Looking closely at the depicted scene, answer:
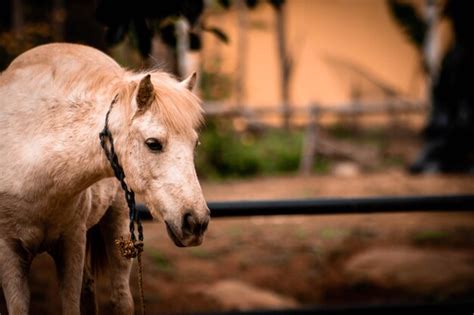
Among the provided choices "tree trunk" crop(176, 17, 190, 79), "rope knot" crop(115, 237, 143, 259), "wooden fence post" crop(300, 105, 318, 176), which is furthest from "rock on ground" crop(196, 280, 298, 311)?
"wooden fence post" crop(300, 105, 318, 176)

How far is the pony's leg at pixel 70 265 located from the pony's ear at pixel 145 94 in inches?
23.5

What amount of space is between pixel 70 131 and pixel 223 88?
9.74 metres

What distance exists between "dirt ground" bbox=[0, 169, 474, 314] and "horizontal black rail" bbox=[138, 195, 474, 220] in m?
1.63

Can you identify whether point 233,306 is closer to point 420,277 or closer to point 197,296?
point 197,296

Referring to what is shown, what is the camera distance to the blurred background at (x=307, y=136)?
5.35 m

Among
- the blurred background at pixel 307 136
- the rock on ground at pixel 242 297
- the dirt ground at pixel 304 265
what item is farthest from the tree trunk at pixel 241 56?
the rock on ground at pixel 242 297

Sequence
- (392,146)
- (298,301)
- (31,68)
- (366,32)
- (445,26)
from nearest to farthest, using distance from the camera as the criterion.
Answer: (31,68) < (298,301) < (392,146) < (366,32) < (445,26)

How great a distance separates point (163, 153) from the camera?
7.30 feet

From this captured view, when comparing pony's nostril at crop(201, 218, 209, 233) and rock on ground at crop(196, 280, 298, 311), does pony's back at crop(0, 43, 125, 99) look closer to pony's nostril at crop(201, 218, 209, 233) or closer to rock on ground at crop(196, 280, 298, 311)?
pony's nostril at crop(201, 218, 209, 233)

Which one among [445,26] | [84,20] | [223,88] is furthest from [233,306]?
[445,26]

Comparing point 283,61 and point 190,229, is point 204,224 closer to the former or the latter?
point 190,229

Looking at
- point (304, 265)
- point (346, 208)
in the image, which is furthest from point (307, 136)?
point (346, 208)

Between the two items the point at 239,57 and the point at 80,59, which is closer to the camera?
the point at 80,59

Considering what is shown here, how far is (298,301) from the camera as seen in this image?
18.2ft
